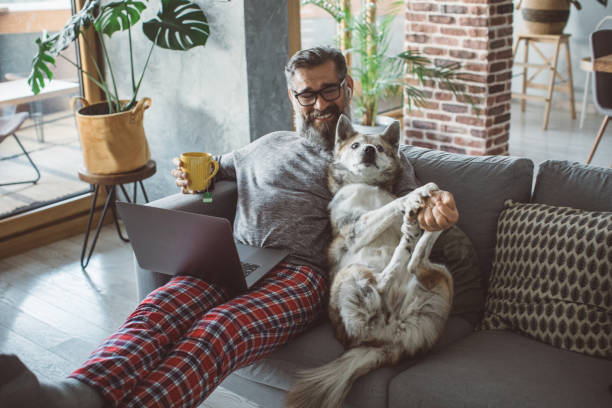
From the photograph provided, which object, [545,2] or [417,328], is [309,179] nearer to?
[417,328]

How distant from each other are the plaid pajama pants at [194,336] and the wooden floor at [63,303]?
52 centimetres

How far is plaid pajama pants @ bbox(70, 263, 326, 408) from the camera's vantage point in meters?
1.49

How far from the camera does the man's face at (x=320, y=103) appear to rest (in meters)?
2.09

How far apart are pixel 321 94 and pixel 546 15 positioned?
14.0 ft

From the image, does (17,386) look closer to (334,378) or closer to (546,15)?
(334,378)

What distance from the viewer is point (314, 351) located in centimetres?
177

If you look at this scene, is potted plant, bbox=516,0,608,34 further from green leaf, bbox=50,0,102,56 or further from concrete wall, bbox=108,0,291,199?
green leaf, bbox=50,0,102,56

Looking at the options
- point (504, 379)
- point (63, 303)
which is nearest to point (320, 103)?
point (504, 379)

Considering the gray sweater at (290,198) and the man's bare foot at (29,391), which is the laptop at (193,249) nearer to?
the gray sweater at (290,198)

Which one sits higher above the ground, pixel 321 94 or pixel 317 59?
pixel 317 59

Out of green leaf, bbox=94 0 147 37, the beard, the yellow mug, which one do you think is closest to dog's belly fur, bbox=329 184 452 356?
the beard

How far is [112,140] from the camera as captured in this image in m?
2.95

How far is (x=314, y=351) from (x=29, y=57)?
255cm

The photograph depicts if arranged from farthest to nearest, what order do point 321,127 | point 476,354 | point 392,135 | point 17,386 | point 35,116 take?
point 35,116, point 321,127, point 392,135, point 476,354, point 17,386
